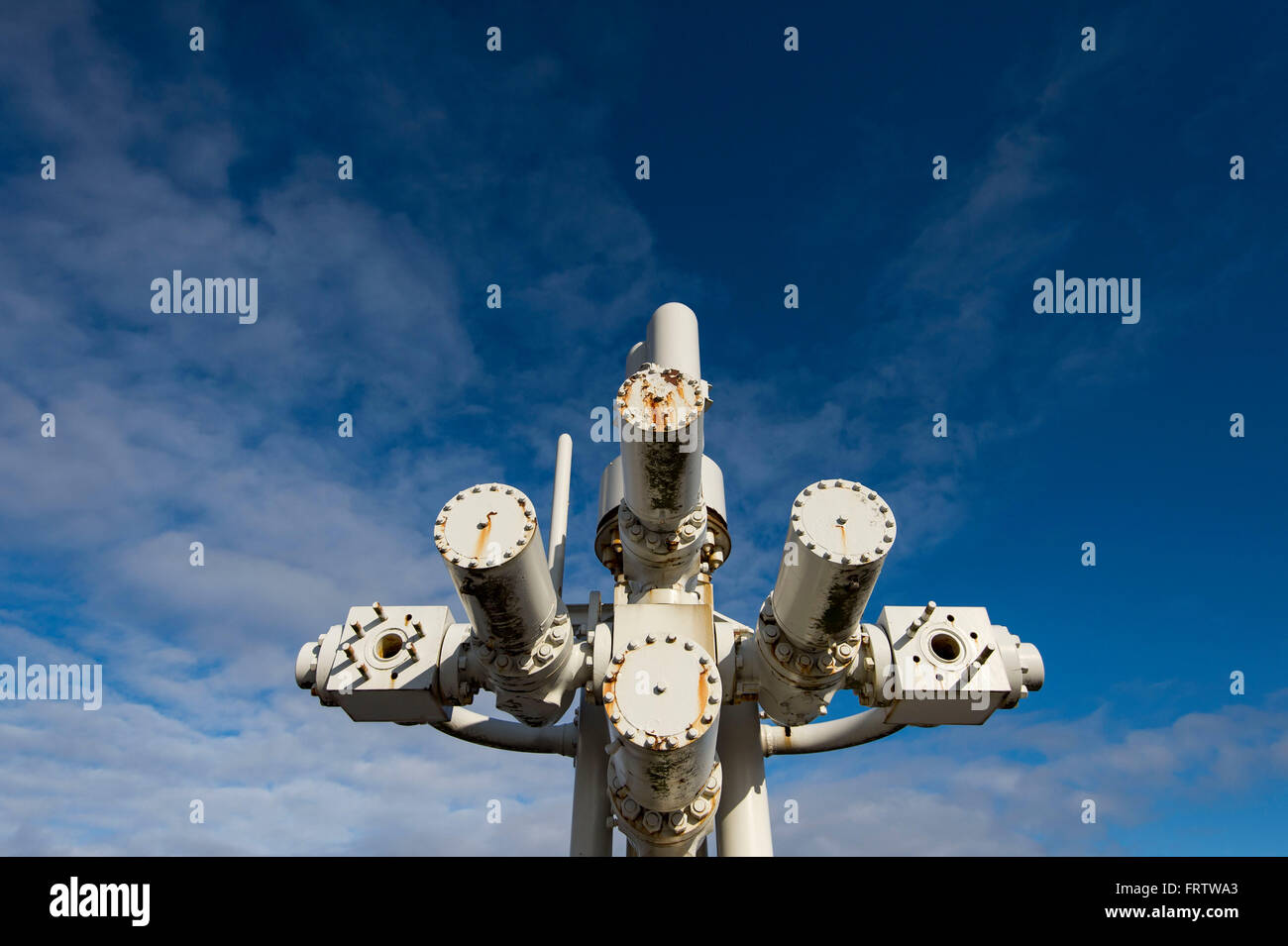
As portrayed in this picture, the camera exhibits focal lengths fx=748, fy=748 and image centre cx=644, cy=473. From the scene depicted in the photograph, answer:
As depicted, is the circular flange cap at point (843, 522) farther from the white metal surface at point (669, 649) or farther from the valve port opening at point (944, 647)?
the valve port opening at point (944, 647)

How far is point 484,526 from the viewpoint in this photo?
17.4ft

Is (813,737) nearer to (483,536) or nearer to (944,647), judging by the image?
(944,647)

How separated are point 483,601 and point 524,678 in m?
0.91

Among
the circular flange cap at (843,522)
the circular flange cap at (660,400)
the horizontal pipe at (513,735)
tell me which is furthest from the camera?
the horizontal pipe at (513,735)

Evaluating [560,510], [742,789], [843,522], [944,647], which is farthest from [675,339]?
[742,789]

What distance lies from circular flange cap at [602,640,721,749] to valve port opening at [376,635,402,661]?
2.50 metres

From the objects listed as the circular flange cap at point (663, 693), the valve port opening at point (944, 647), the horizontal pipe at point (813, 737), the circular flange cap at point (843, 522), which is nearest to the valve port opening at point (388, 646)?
the circular flange cap at point (663, 693)

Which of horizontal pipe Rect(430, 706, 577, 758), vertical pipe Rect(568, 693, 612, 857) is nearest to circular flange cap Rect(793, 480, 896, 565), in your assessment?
vertical pipe Rect(568, 693, 612, 857)

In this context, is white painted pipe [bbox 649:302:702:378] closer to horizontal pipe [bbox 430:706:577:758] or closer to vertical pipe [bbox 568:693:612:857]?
vertical pipe [bbox 568:693:612:857]

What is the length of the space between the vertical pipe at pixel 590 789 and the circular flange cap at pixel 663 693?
8.08 feet

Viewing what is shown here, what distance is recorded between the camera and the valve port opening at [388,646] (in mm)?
6309
